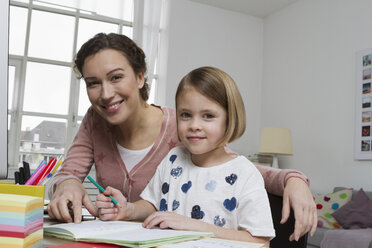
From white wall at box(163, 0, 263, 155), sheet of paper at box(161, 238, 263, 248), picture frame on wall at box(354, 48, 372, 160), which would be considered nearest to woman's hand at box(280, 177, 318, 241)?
sheet of paper at box(161, 238, 263, 248)

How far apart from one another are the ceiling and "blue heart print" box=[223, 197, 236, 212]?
4.71 metres

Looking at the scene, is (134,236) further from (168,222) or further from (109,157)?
(109,157)

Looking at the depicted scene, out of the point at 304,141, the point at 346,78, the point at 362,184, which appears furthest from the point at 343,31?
the point at 362,184

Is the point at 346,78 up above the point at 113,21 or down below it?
below

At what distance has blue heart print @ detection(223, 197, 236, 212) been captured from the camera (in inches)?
38.1

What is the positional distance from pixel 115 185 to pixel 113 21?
4023 millimetres

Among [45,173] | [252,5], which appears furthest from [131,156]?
[252,5]

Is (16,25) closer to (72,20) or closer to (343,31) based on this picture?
(72,20)

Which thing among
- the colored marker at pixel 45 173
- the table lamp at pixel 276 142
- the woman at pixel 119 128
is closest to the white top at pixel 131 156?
the woman at pixel 119 128

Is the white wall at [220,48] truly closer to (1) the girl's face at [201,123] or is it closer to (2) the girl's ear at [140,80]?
(2) the girl's ear at [140,80]

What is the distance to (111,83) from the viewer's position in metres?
1.22

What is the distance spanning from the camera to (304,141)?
16.0 ft

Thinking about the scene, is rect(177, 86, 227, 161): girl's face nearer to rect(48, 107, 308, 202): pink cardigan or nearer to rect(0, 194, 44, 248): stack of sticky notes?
rect(48, 107, 308, 202): pink cardigan

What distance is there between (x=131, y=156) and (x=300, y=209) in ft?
2.23
